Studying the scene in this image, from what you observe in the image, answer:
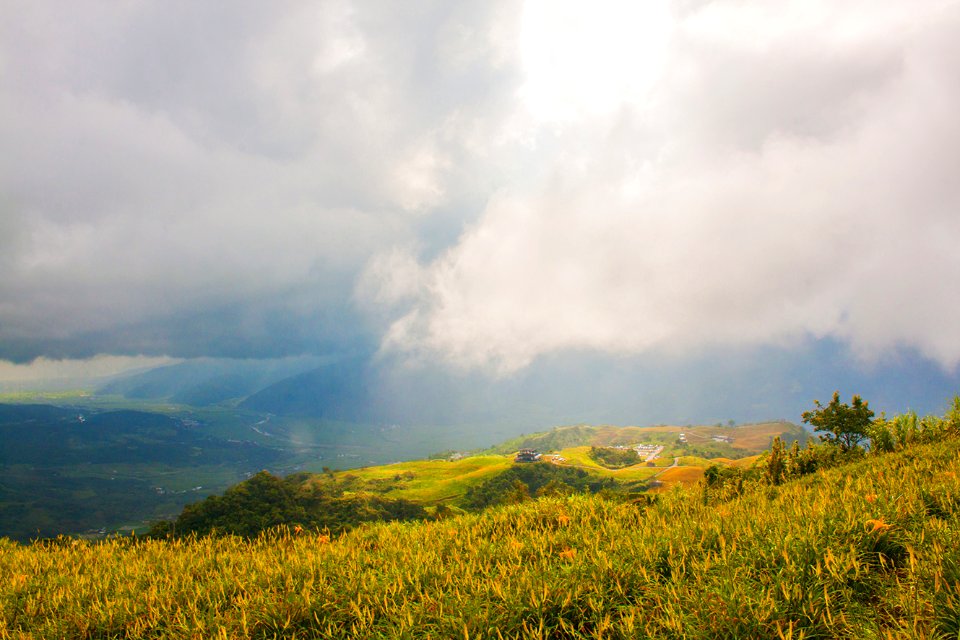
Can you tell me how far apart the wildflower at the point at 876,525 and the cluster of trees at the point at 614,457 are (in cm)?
15391

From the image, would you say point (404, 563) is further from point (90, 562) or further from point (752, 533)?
point (90, 562)

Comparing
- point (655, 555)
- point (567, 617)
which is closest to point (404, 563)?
point (567, 617)

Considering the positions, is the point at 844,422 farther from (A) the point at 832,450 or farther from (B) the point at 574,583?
(B) the point at 574,583

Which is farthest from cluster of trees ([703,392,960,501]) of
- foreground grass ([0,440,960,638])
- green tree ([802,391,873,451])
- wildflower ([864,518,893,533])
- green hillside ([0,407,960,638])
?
wildflower ([864,518,893,533])

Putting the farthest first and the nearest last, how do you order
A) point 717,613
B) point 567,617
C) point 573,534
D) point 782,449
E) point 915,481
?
point 782,449, point 915,481, point 573,534, point 567,617, point 717,613

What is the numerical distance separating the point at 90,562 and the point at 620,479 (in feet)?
385

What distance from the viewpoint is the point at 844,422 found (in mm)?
17828

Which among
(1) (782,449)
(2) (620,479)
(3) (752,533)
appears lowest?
(2) (620,479)

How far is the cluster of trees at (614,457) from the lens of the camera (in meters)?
153

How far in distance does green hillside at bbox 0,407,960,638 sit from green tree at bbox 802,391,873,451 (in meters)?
12.8

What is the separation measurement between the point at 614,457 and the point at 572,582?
17123cm

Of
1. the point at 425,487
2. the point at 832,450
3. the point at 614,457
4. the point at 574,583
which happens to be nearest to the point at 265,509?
the point at 832,450

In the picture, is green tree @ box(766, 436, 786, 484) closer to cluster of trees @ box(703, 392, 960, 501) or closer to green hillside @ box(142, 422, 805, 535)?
cluster of trees @ box(703, 392, 960, 501)

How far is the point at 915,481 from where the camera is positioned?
23.0 ft
